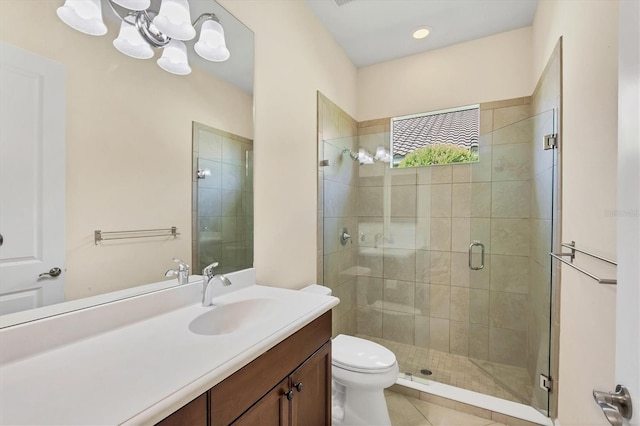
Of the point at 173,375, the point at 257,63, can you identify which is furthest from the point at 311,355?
the point at 257,63

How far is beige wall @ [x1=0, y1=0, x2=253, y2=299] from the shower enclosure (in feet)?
3.96

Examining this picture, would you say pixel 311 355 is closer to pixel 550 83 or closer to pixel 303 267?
pixel 303 267

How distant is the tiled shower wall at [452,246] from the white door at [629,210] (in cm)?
182

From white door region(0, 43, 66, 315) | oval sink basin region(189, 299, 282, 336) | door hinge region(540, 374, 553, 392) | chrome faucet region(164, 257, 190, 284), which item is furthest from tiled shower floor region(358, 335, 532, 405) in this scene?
white door region(0, 43, 66, 315)

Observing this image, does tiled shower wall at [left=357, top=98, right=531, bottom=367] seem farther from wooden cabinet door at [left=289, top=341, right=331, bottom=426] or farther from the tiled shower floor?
wooden cabinet door at [left=289, top=341, right=331, bottom=426]

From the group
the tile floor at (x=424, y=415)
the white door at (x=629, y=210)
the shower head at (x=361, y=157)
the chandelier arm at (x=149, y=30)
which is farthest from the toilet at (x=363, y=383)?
the chandelier arm at (x=149, y=30)

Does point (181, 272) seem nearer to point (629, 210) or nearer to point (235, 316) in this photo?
point (235, 316)

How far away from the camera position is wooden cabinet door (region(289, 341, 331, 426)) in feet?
3.51

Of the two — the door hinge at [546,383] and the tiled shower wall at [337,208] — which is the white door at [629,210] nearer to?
the door hinge at [546,383]

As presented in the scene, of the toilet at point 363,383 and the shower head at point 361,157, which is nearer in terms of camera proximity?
the toilet at point 363,383

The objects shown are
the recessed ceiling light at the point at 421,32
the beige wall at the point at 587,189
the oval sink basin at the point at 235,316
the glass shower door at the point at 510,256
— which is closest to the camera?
the beige wall at the point at 587,189

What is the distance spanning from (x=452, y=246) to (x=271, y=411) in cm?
208

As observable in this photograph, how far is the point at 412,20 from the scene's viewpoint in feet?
7.34

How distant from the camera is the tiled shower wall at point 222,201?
138 cm
